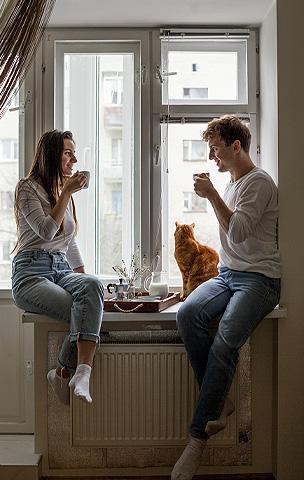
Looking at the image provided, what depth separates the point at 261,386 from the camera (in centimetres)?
323

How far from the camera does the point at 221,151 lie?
127 inches

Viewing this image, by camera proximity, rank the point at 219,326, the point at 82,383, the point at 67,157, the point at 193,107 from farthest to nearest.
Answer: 1. the point at 193,107
2. the point at 67,157
3. the point at 219,326
4. the point at 82,383

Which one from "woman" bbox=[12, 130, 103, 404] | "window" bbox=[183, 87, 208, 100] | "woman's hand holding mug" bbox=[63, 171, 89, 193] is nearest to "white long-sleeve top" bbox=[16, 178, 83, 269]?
"woman" bbox=[12, 130, 103, 404]

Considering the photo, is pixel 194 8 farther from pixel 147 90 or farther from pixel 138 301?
pixel 138 301

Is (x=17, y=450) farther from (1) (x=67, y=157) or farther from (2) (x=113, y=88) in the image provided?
(2) (x=113, y=88)

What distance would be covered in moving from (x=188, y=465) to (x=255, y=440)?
18.9 inches

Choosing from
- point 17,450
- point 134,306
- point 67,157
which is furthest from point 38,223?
point 17,450

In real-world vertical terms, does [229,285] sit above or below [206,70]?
below

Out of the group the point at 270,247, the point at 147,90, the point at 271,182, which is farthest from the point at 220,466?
the point at 147,90

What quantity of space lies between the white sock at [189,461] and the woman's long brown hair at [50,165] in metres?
1.07

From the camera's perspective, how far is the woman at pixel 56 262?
9.74 feet

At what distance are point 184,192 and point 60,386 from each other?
1135 millimetres

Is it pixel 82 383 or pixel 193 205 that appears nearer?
pixel 82 383

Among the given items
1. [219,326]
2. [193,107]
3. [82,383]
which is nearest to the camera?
[82,383]
